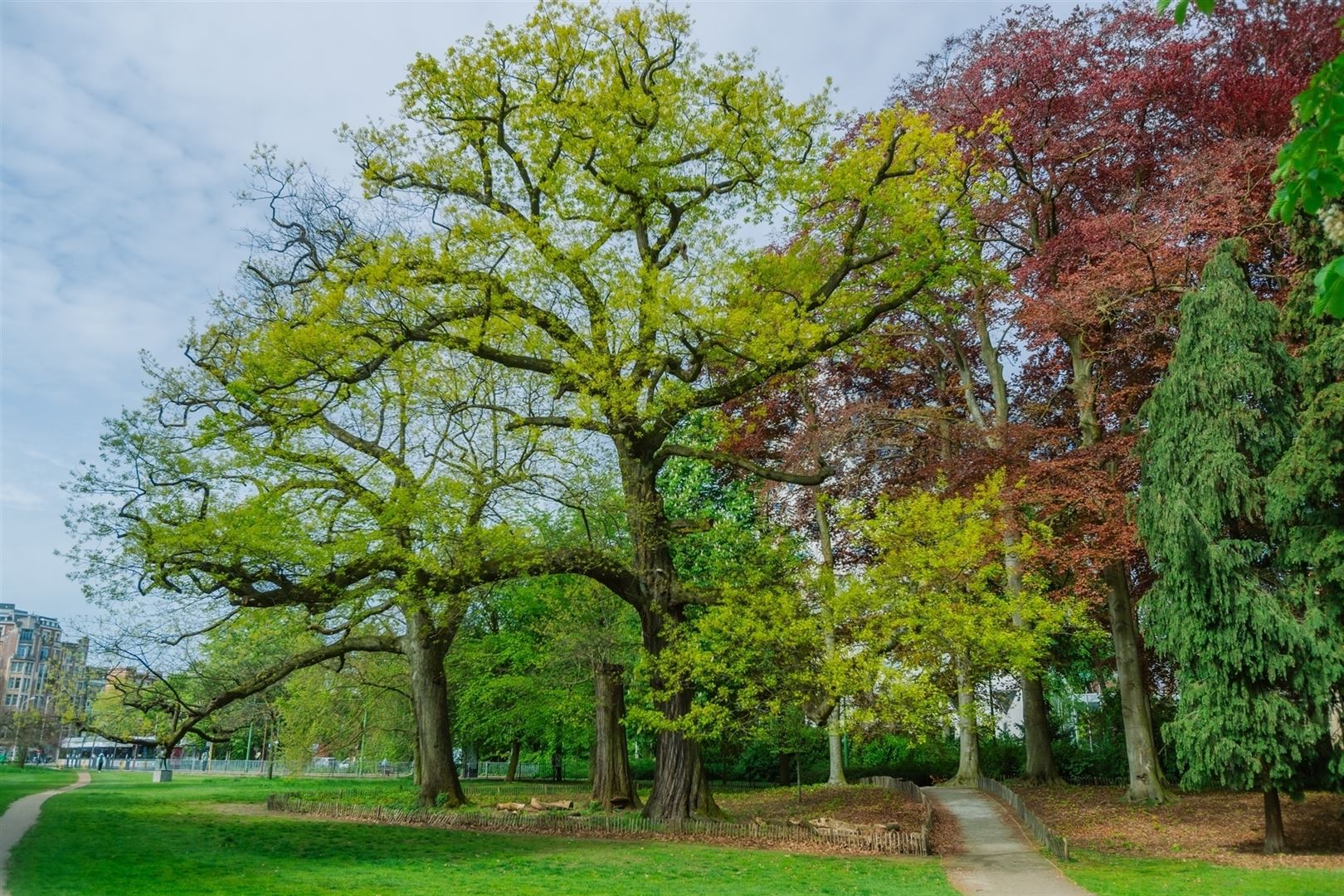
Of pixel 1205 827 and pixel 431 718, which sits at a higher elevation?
pixel 431 718

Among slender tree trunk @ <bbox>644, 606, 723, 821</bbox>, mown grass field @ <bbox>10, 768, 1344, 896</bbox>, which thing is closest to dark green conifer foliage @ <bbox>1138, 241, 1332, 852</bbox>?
mown grass field @ <bbox>10, 768, 1344, 896</bbox>

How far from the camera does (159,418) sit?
1689cm

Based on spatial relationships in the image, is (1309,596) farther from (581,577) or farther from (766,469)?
(581,577)

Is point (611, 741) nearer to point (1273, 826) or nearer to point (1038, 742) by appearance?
point (1038, 742)

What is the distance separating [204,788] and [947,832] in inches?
1103

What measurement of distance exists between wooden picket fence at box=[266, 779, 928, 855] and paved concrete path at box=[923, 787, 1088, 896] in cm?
109

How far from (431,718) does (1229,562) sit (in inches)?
684

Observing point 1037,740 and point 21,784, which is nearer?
point 1037,740

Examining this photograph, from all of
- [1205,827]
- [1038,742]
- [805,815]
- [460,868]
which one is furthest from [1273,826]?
[460,868]

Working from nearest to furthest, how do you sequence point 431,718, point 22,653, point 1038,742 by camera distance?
point 431,718 → point 1038,742 → point 22,653

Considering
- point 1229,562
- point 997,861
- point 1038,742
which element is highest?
point 1229,562

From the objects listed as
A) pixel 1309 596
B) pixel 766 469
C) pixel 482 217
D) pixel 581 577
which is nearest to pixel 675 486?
pixel 581 577

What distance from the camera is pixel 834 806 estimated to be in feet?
71.5

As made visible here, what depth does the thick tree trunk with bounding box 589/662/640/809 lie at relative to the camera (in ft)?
71.4
